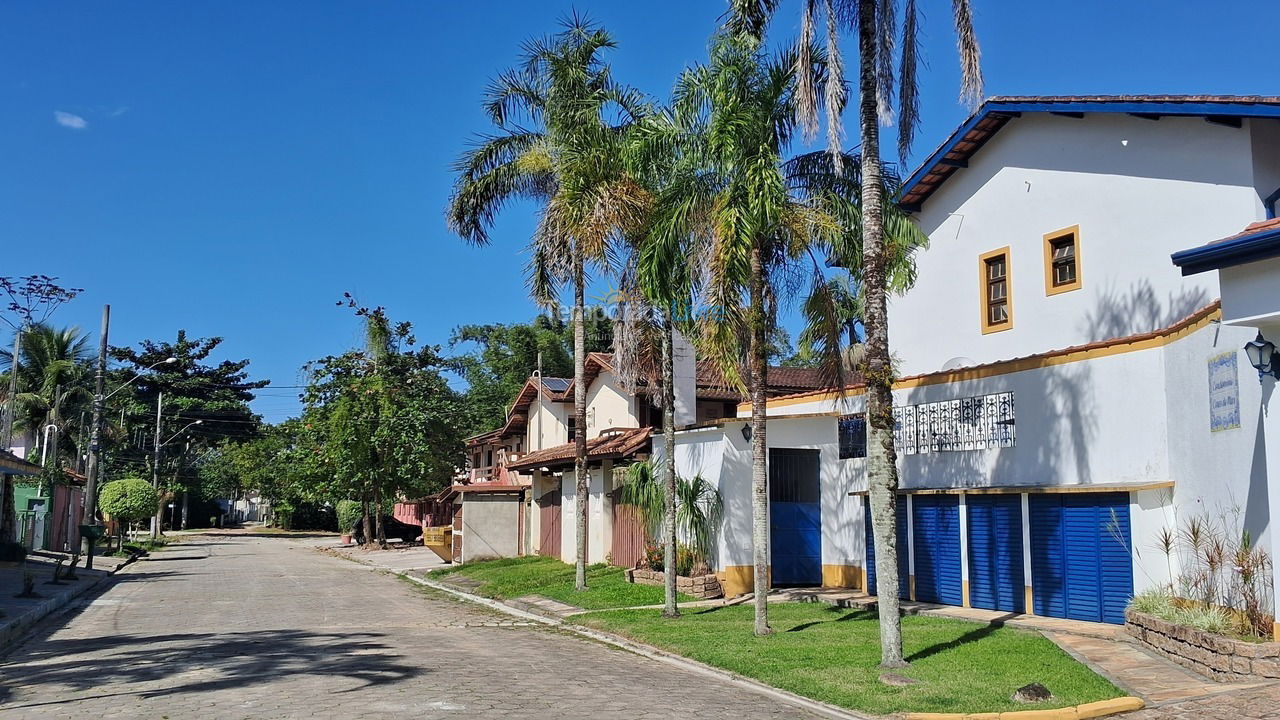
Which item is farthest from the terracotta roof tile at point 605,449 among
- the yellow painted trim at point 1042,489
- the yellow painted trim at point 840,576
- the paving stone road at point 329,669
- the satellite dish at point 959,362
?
the yellow painted trim at point 1042,489

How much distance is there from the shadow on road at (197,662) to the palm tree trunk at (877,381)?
5.57 metres

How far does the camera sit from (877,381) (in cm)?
1318

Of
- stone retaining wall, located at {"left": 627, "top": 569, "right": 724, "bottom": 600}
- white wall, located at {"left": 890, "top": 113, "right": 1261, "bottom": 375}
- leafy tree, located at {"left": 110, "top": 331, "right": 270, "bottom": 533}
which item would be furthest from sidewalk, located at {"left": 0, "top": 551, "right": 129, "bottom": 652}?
leafy tree, located at {"left": 110, "top": 331, "right": 270, "bottom": 533}

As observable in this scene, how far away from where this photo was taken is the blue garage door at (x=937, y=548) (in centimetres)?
1761

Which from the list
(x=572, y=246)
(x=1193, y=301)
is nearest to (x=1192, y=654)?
(x=1193, y=301)

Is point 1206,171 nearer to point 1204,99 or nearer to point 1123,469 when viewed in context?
point 1204,99

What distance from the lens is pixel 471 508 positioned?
34531mm

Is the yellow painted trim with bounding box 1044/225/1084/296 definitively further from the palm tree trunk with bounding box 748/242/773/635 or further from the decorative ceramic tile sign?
the palm tree trunk with bounding box 748/242/773/635

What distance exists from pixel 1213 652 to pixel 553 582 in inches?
650

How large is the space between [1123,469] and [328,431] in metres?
41.0

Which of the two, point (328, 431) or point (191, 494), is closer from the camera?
point (328, 431)

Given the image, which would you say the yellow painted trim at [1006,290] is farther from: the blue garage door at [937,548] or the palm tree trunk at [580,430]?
the palm tree trunk at [580,430]

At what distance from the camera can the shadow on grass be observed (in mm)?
11766

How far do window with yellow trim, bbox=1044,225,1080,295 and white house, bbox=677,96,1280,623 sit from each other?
40 mm
